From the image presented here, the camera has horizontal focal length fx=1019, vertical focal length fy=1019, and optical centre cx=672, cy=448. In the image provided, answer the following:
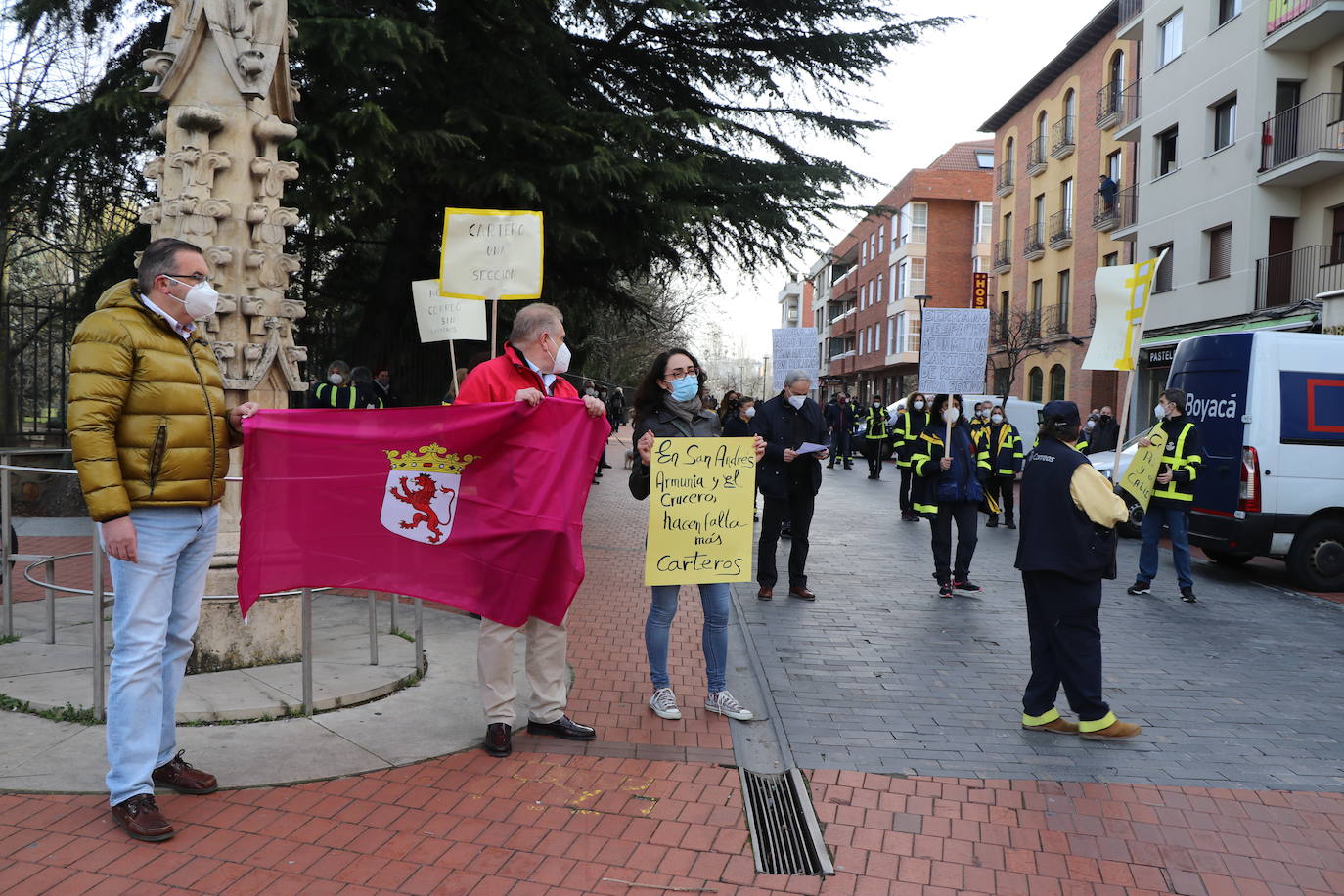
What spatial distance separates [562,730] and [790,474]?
14.4ft

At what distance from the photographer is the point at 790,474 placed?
886 centimetres

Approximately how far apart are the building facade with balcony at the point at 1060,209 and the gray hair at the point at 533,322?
2867 cm

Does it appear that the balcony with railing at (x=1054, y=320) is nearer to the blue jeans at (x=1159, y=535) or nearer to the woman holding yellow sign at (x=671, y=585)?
the blue jeans at (x=1159, y=535)

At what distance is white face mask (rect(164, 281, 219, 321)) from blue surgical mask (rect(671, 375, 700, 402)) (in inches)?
91.8

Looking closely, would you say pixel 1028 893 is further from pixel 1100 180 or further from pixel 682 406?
pixel 1100 180

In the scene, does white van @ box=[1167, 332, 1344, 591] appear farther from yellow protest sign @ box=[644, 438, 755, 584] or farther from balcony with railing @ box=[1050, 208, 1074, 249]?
balcony with railing @ box=[1050, 208, 1074, 249]

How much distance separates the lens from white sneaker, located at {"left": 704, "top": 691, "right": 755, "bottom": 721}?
17.4ft

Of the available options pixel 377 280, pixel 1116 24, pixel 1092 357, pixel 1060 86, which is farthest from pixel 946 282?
pixel 1092 357

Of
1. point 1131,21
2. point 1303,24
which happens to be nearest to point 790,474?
point 1303,24

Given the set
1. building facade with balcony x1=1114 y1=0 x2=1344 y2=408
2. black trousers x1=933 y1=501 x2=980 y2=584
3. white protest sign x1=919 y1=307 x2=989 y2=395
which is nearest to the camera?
black trousers x1=933 y1=501 x2=980 y2=584

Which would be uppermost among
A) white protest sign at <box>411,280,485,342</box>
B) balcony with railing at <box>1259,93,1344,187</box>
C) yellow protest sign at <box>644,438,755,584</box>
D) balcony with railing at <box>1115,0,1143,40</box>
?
balcony with railing at <box>1115,0,1143,40</box>

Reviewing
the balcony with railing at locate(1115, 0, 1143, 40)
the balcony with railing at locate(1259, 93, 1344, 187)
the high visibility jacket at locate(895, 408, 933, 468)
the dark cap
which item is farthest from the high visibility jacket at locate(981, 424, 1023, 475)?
the balcony with railing at locate(1115, 0, 1143, 40)

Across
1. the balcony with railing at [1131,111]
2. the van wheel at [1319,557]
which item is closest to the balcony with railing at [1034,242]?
the balcony with railing at [1131,111]

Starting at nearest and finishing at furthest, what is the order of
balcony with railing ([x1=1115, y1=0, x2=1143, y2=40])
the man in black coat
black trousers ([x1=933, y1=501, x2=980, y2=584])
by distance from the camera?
the man in black coat → black trousers ([x1=933, y1=501, x2=980, y2=584]) → balcony with railing ([x1=1115, y1=0, x2=1143, y2=40])
